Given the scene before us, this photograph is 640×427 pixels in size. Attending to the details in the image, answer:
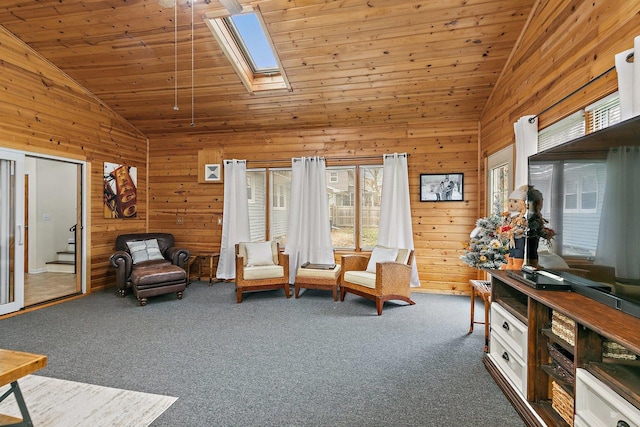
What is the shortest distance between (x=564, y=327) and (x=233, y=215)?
479 cm

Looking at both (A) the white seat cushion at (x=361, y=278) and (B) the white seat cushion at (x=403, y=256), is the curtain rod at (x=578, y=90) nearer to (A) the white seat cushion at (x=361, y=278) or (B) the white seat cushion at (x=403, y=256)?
(B) the white seat cushion at (x=403, y=256)

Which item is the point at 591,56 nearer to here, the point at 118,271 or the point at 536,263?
the point at 536,263

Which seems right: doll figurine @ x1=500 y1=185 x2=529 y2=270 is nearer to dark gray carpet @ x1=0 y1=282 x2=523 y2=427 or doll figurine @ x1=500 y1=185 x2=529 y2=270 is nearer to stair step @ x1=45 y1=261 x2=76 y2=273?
dark gray carpet @ x1=0 y1=282 x2=523 y2=427

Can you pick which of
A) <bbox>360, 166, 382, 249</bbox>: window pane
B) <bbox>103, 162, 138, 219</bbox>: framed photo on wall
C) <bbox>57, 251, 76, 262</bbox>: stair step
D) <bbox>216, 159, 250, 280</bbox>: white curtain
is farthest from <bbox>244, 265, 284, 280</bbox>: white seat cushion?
<bbox>57, 251, 76, 262</bbox>: stair step

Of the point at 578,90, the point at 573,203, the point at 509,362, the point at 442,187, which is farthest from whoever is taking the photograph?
the point at 442,187

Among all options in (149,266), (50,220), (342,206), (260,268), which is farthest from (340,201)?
(50,220)

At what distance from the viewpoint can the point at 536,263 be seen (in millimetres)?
2227

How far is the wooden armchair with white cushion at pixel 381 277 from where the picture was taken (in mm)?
3943

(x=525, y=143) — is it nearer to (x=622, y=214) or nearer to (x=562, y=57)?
(x=562, y=57)

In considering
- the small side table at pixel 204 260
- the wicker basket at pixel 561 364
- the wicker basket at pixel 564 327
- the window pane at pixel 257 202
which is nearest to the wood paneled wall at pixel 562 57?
the wicker basket at pixel 564 327

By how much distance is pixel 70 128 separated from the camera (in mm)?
4574

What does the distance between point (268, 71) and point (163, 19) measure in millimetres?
1420

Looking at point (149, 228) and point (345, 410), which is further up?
point (149, 228)

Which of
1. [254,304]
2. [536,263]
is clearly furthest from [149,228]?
[536,263]
